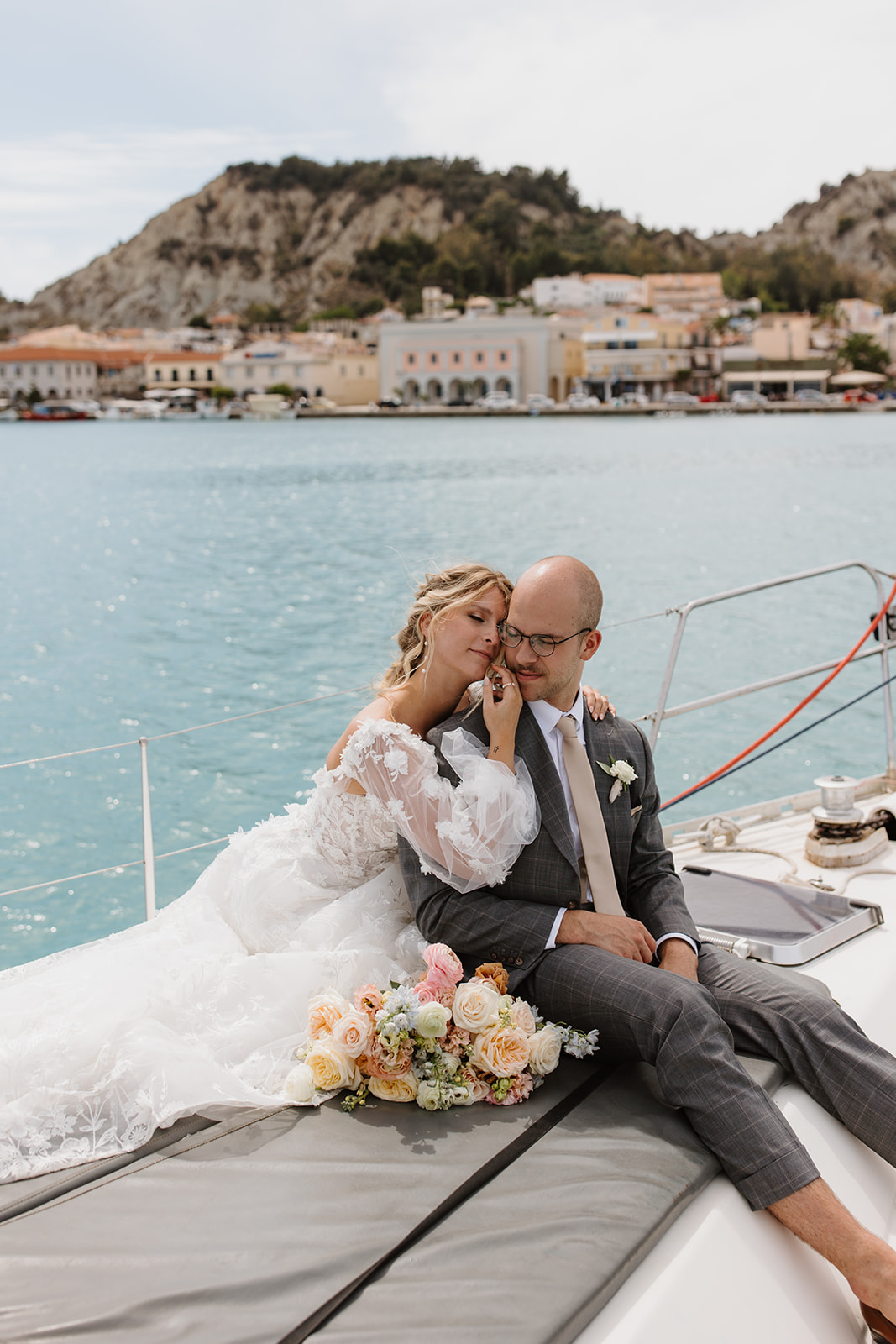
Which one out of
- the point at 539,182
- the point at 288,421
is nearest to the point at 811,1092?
the point at 288,421

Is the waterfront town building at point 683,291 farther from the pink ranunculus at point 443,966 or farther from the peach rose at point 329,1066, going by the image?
the peach rose at point 329,1066

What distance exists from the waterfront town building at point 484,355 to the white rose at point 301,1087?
275 ft

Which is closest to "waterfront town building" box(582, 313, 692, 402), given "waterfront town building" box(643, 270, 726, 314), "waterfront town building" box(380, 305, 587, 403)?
"waterfront town building" box(380, 305, 587, 403)

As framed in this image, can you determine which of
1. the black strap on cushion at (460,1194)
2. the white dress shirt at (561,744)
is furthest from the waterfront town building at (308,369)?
the black strap on cushion at (460,1194)

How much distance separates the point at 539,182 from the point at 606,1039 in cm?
13154

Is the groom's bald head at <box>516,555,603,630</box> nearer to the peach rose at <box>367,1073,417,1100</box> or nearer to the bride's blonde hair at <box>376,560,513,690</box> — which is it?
the bride's blonde hair at <box>376,560,513,690</box>

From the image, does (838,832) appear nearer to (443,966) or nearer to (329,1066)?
(443,966)

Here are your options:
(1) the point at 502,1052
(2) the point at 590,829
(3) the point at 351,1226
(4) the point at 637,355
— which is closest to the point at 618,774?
(2) the point at 590,829

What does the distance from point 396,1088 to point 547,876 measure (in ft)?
1.60

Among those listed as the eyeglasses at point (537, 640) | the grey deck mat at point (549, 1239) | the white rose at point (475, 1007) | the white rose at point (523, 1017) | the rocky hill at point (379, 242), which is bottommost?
the grey deck mat at point (549, 1239)

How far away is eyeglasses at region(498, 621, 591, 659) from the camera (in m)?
2.20

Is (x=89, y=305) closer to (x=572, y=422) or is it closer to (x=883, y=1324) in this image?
(x=572, y=422)

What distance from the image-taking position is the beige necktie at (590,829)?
221 cm

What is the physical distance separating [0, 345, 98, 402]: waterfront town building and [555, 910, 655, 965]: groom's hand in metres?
101
